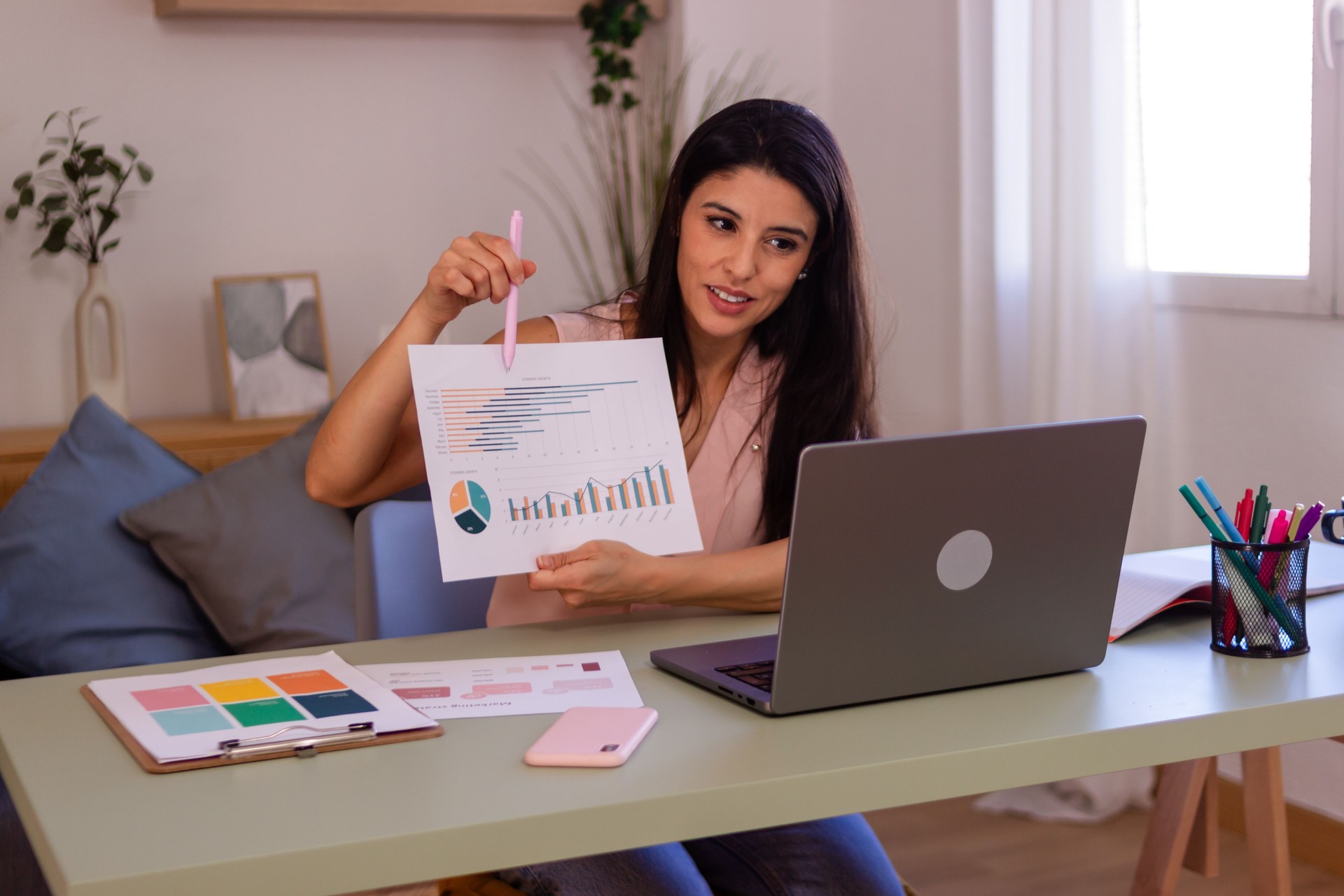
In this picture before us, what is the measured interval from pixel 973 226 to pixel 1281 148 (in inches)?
27.7

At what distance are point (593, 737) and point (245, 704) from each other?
0.28 m

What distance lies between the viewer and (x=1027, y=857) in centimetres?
250

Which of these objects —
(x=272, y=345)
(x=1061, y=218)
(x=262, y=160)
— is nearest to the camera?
(x=1061, y=218)

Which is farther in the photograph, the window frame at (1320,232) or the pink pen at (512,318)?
the window frame at (1320,232)

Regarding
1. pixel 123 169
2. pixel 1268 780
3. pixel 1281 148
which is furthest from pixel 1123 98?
pixel 123 169

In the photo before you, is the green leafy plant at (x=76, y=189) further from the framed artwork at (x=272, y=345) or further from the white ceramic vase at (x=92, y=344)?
the framed artwork at (x=272, y=345)

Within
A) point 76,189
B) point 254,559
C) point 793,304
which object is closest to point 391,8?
point 76,189

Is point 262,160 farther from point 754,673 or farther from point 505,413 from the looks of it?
point 754,673

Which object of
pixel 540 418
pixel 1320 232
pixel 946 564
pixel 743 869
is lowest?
pixel 743 869

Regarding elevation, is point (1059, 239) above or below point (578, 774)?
above

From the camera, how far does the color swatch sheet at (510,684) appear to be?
104 centimetres

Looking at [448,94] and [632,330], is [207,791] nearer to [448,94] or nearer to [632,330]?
[632,330]

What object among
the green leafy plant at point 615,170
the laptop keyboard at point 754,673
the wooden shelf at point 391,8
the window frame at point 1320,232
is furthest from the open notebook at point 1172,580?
the wooden shelf at point 391,8

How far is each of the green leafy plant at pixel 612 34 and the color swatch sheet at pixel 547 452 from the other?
6.51ft
